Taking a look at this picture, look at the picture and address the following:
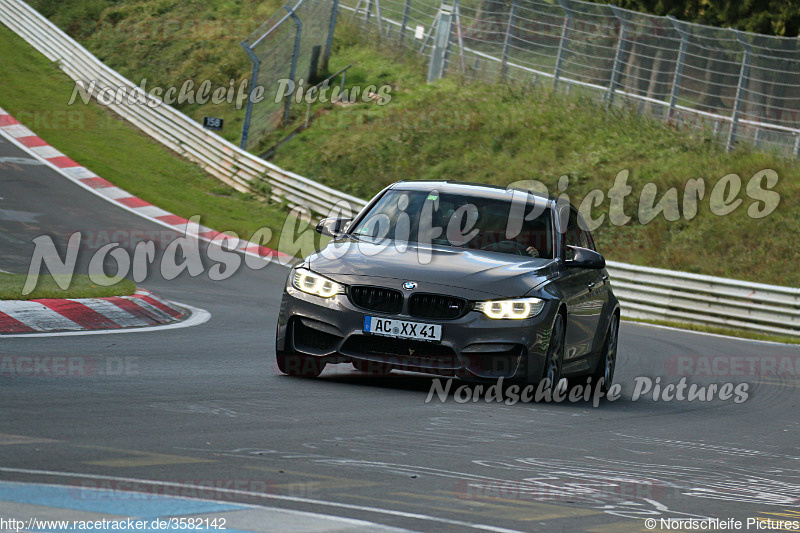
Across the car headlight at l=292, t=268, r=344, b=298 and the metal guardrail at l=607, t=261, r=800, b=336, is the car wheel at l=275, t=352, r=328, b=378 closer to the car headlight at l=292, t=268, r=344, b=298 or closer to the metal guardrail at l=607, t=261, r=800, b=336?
the car headlight at l=292, t=268, r=344, b=298

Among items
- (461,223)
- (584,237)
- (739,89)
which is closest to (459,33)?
(739,89)

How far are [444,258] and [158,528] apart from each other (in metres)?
5.12

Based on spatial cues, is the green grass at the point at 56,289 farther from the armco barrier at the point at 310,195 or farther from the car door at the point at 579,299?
the armco barrier at the point at 310,195

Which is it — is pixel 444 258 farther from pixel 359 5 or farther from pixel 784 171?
pixel 359 5

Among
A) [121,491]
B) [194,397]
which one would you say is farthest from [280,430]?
[121,491]

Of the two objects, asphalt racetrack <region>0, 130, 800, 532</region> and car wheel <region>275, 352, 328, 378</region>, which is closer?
asphalt racetrack <region>0, 130, 800, 532</region>

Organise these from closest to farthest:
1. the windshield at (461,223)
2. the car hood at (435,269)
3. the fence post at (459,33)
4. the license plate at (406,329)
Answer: the license plate at (406,329), the car hood at (435,269), the windshield at (461,223), the fence post at (459,33)

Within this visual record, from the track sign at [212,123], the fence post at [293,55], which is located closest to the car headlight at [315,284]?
the track sign at [212,123]

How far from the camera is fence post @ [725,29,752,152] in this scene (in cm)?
2514

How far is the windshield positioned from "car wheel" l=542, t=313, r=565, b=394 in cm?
73

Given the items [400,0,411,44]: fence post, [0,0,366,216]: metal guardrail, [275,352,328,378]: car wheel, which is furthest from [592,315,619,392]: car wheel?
[400,0,411,44]: fence post

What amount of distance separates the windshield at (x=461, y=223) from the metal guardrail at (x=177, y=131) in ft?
51.6

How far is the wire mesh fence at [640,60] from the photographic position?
991 inches

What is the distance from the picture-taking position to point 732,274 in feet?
75.5
